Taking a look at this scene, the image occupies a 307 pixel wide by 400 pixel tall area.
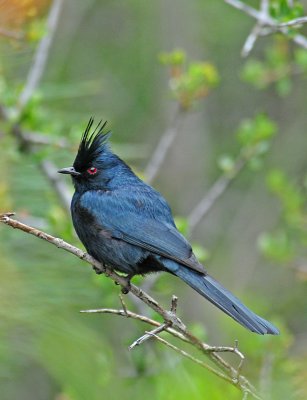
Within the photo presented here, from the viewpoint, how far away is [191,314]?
27.1ft

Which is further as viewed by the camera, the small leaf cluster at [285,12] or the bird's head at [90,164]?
the bird's head at [90,164]

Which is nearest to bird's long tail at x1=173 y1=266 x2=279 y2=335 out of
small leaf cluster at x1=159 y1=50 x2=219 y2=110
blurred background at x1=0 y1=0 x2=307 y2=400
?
blurred background at x1=0 y1=0 x2=307 y2=400

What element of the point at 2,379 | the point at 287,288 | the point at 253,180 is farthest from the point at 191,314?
the point at 2,379

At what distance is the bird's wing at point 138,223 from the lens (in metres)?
4.28

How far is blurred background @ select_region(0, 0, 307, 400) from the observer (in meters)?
3.37

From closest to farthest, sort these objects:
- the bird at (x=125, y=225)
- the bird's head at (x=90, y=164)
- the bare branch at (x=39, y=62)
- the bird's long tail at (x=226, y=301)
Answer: the bird's long tail at (x=226, y=301)
the bird at (x=125, y=225)
the bird's head at (x=90, y=164)
the bare branch at (x=39, y=62)

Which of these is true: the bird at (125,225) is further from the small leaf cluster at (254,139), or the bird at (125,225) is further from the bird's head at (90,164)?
the small leaf cluster at (254,139)

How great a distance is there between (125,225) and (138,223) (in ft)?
0.23

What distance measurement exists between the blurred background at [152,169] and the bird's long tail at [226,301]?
23 cm

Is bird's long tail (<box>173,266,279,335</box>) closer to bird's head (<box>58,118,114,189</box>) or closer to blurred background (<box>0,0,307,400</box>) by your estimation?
blurred background (<box>0,0,307,400</box>)

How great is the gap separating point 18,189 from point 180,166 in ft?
14.1

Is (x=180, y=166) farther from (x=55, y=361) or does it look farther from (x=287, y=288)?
(x=55, y=361)

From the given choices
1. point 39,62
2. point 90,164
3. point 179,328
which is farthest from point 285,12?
point 39,62

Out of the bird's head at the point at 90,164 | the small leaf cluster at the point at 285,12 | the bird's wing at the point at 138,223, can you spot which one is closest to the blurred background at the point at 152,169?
the small leaf cluster at the point at 285,12
